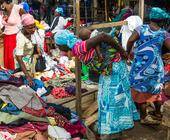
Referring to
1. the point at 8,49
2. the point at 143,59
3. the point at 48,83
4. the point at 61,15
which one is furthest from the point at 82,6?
the point at 143,59

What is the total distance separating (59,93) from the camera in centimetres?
645

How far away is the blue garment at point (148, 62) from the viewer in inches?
207

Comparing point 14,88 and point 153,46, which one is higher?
point 153,46

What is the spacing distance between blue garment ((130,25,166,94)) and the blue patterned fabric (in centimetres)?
39

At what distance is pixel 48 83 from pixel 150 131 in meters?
2.30

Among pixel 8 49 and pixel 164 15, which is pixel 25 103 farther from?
pixel 8 49

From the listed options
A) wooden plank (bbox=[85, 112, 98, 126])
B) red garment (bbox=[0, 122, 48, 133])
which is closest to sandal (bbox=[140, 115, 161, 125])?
wooden plank (bbox=[85, 112, 98, 126])

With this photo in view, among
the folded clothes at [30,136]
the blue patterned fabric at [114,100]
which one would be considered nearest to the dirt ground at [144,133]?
the blue patterned fabric at [114,100]

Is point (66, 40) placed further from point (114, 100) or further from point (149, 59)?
point (149, 59)

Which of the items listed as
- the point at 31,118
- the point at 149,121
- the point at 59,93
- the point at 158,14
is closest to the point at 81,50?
A: the point at 31,118

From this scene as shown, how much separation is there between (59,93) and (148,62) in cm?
170

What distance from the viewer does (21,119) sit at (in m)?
4.92

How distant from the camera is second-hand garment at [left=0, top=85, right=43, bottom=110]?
508 cm

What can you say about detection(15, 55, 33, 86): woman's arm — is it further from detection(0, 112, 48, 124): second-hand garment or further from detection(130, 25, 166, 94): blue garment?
detection(130, 25, 166, 94): blue garment
